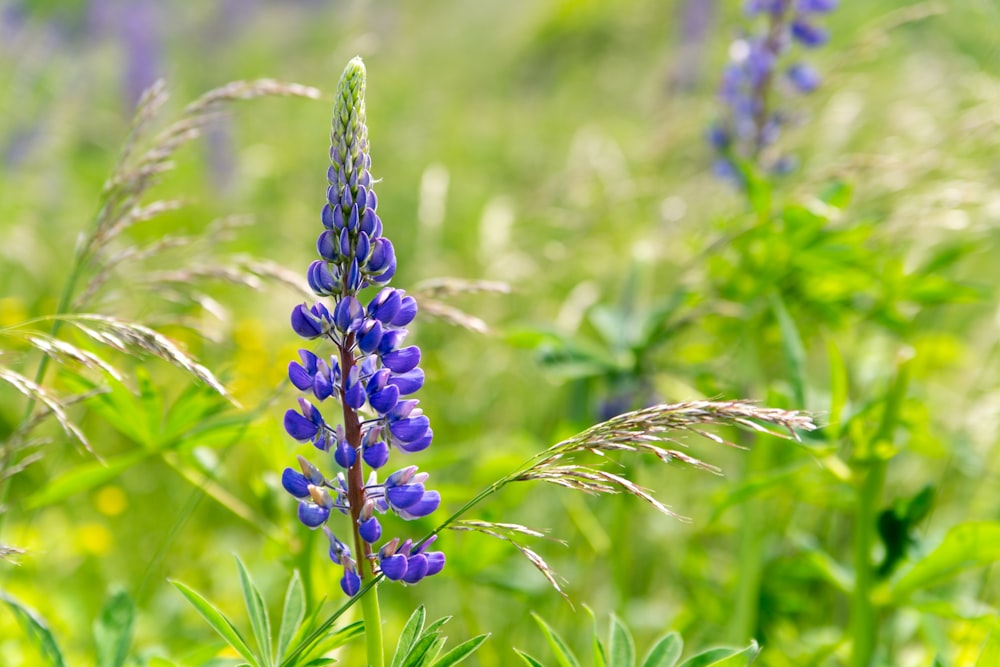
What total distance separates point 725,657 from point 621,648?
0.15 meters

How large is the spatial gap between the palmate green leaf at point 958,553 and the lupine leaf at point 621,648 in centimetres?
50

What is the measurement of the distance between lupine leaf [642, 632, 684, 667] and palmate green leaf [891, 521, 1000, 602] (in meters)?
0.45

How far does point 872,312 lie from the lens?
206cm

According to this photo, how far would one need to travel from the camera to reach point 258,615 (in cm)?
118

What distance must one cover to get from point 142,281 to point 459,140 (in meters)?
5.38

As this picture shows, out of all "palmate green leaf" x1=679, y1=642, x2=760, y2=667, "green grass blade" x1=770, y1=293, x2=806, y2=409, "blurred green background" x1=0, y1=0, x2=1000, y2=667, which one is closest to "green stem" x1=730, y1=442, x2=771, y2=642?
"blurred green background" x1=0, y1=0, x2=1000, y2=667

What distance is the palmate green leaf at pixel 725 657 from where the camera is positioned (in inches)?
42.7

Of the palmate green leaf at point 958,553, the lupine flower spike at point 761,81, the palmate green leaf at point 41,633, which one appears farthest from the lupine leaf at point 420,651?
the lupine flower spike at point 761,81

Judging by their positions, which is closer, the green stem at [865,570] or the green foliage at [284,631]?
the green foliage at [284,631]

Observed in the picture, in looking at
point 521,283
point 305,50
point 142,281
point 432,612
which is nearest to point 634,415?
point 142,281

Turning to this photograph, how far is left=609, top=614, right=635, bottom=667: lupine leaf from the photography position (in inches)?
47.7

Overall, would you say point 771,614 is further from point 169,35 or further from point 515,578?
point 169,35

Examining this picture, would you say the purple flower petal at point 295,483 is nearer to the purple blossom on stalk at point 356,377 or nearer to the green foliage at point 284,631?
the purple blossom on stalk at point 356,377

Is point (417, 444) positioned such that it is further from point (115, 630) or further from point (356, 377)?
point (115, 630)
